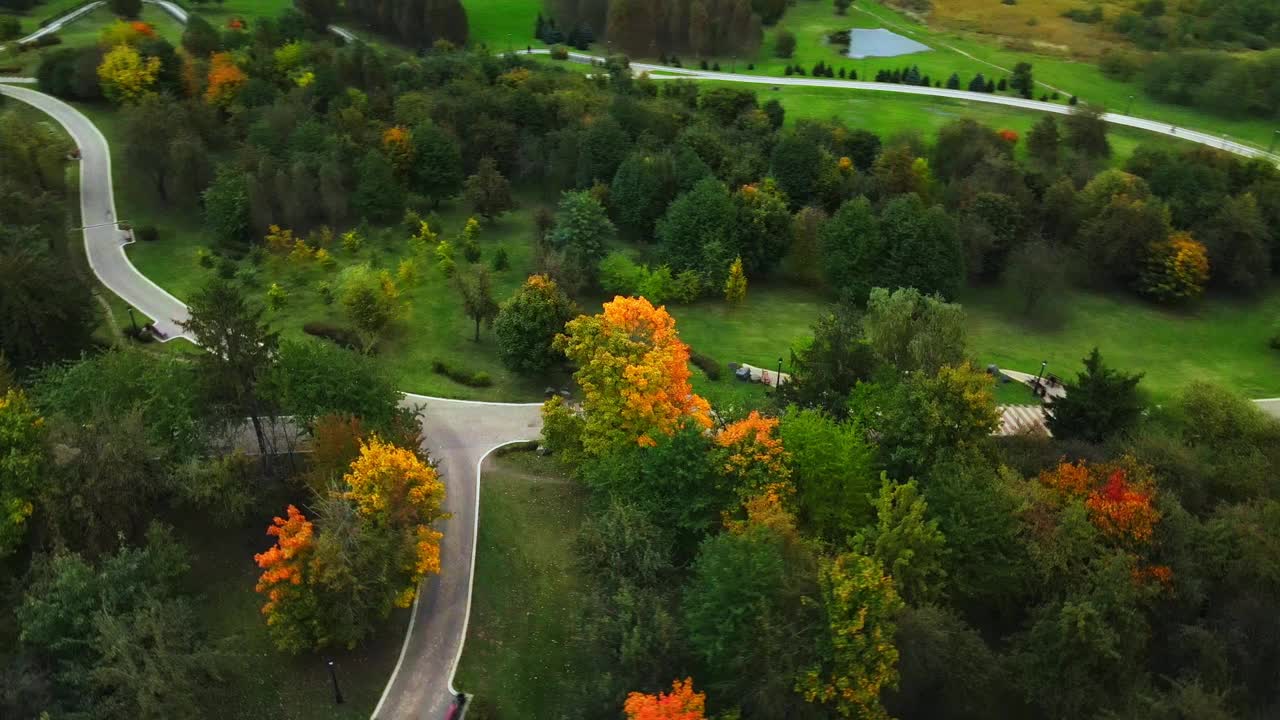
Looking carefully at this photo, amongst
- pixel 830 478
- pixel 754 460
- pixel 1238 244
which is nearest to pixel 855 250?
pixel 830 478

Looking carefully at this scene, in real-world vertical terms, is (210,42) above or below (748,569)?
above

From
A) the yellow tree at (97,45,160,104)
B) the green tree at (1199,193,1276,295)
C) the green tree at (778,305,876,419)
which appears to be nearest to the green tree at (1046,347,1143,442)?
the green tree at (778,305,876,419)

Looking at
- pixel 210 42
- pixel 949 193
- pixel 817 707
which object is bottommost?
pixel 817 707

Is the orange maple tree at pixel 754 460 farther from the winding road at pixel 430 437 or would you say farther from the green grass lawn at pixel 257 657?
the green grass lawn at pixel 257 657

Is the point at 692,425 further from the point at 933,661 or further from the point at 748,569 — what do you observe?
the point at 933,661

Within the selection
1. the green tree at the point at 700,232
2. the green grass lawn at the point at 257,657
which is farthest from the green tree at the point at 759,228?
the green grass lawn at the point at 257,657

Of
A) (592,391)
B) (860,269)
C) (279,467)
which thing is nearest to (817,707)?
(592,391)
